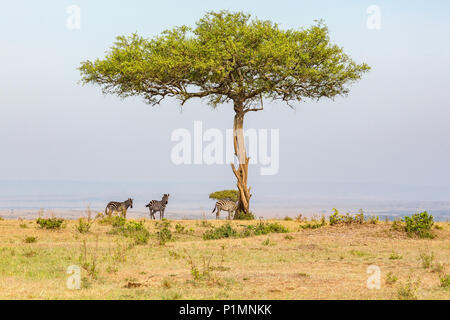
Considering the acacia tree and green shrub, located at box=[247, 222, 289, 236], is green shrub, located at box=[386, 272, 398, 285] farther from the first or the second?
the acacia tree

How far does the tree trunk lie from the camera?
2970 cm

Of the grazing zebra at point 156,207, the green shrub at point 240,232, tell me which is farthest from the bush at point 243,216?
the green shrub at point 240,232

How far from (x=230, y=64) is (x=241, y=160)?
17.2 feet

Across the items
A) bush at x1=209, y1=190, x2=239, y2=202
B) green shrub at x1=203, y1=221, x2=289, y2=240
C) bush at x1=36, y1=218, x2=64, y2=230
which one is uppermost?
bush at x1=209, y1=190, x2=239, y2=202

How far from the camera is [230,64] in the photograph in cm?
2888

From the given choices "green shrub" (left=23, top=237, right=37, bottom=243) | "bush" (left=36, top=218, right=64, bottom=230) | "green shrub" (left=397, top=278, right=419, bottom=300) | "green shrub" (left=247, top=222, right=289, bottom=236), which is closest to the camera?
"green shrub" (left=397, top=278, right=419, bottom=300)

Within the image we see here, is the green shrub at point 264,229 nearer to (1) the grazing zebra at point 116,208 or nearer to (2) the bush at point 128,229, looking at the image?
(2) the bush at point 128,229

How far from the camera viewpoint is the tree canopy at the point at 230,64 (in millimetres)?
28375

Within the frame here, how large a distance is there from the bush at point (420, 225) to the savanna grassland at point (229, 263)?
0.38 meters

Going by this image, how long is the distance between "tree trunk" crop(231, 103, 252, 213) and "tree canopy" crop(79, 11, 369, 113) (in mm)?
656

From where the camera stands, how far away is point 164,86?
101ft

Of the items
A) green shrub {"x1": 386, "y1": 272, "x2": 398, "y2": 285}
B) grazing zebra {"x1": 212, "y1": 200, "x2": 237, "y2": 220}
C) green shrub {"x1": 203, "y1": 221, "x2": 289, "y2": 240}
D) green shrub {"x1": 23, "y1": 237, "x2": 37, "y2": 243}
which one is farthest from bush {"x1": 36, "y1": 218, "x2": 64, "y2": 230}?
green shrub {"x1": 386, "y1": 272, "x2": 398, "y2": 285}
